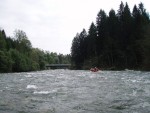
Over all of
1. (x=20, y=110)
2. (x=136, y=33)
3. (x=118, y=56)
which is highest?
(x=136, y=33)

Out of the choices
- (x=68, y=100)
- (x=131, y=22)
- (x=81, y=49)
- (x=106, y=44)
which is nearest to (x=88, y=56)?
(x=81, y=49)

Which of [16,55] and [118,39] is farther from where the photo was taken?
[16,55]

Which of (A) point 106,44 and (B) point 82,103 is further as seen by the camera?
(A) point 106,44

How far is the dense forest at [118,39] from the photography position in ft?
252

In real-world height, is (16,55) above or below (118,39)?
below

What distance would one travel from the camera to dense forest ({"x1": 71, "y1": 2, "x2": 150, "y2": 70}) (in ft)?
252

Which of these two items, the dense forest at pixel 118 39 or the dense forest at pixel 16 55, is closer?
the dense forest at pixel 118 39

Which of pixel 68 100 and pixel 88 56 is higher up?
pixel 88 56

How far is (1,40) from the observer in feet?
299

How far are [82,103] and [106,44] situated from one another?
230 feet

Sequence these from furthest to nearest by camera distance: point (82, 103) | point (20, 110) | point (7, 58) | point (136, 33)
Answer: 1. point (7, 58)
2. point (136, 33)
3. point (82, 103)
4. point (20, 110)

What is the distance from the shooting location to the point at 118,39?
8356 centimetres

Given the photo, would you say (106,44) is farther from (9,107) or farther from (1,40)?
(9,107)

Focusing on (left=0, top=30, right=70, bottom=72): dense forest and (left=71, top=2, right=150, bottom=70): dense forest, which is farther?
(left=0, top=30, right=70, bottom=72): dense forest
